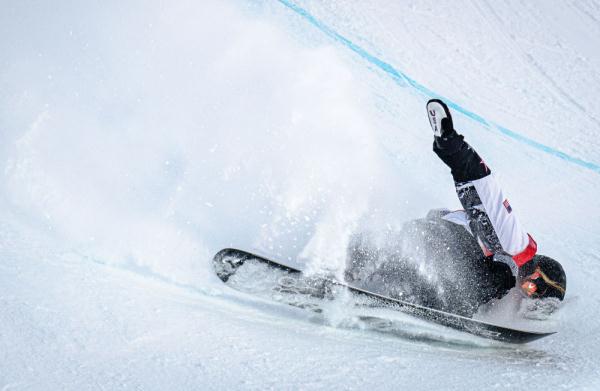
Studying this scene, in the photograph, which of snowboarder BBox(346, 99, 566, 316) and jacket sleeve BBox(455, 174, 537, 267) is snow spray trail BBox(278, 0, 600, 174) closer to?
snowboarder BBox(346, 99, 566, 316)

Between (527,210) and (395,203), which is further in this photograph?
(527,210)

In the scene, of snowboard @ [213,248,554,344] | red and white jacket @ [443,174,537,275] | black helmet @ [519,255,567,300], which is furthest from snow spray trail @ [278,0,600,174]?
snowboard @ [213,248,554,344]

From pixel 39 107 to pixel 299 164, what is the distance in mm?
1769

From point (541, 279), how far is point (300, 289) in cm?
128

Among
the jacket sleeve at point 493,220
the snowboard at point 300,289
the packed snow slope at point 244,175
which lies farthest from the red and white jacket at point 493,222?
the packed snow slope at point 244,175

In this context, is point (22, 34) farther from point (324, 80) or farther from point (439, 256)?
point (439, 256)

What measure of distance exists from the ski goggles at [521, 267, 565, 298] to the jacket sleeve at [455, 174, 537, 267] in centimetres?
11

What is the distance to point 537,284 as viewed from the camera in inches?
114

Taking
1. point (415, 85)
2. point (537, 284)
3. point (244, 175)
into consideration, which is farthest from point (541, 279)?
point (415, 85)

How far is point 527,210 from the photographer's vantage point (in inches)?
184

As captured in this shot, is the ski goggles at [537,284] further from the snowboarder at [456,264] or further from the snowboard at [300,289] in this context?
the snowboard at [300,289]

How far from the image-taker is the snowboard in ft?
9.22

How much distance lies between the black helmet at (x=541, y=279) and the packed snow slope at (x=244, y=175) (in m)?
0.35

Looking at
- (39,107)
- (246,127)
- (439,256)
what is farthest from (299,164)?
(39,107)
